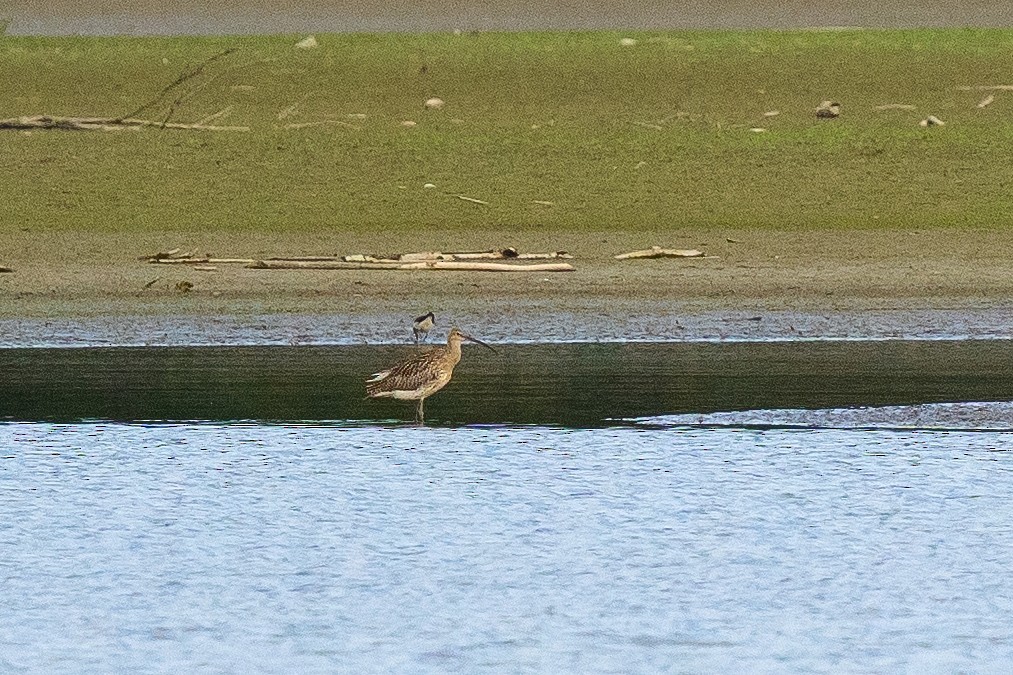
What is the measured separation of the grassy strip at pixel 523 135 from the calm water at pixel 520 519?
552 cm

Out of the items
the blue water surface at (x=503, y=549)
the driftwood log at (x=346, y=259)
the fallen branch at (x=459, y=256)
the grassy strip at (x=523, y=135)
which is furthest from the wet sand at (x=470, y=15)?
the blue water surface at (x=503, y=549)

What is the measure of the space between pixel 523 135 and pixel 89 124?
3.92m

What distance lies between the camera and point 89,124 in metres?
20.5

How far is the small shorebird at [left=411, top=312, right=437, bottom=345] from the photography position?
509 inches

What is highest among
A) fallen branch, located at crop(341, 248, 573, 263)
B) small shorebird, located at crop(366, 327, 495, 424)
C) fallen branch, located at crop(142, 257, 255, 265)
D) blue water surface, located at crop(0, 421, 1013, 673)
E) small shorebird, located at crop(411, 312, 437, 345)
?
fallen branch, located at crop(341, 248, 573, 263)

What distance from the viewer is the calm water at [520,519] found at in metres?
6.61

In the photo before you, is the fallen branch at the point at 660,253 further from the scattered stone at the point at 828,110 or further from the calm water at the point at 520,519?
the scattered stone at the point at 828,110

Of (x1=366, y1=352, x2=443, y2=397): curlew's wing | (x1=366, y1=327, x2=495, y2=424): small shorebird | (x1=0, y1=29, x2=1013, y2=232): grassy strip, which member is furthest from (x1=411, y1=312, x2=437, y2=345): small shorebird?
(x1=0, y1=29, x2=1013, y2=232): grassy strip

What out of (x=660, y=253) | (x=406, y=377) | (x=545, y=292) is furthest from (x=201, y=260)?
(x=406, y=377)

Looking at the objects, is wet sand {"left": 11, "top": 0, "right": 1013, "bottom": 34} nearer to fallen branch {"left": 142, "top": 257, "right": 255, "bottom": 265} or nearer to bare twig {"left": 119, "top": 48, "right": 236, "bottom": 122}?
bare twig {"left": 119, "top": 48, "right": 236, "bottom": 122}

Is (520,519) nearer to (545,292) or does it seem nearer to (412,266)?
(545,292)

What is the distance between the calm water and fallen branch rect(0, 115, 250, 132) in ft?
26.6

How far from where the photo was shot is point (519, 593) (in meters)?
7.20

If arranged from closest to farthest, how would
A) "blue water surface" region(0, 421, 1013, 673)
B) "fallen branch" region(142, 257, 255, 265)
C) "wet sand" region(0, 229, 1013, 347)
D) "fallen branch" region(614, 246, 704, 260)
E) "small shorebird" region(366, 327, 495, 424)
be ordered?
"blue water surface" region(0, 421, 1013, 673) < "small shorebird" region(366, 327, 495, 424) < "wet sand" region(0, 229, 1013, 347) < "fallen branch" region(142, 257, 255, 265) < "fallen branch" region(614, 246, 704, 260)
